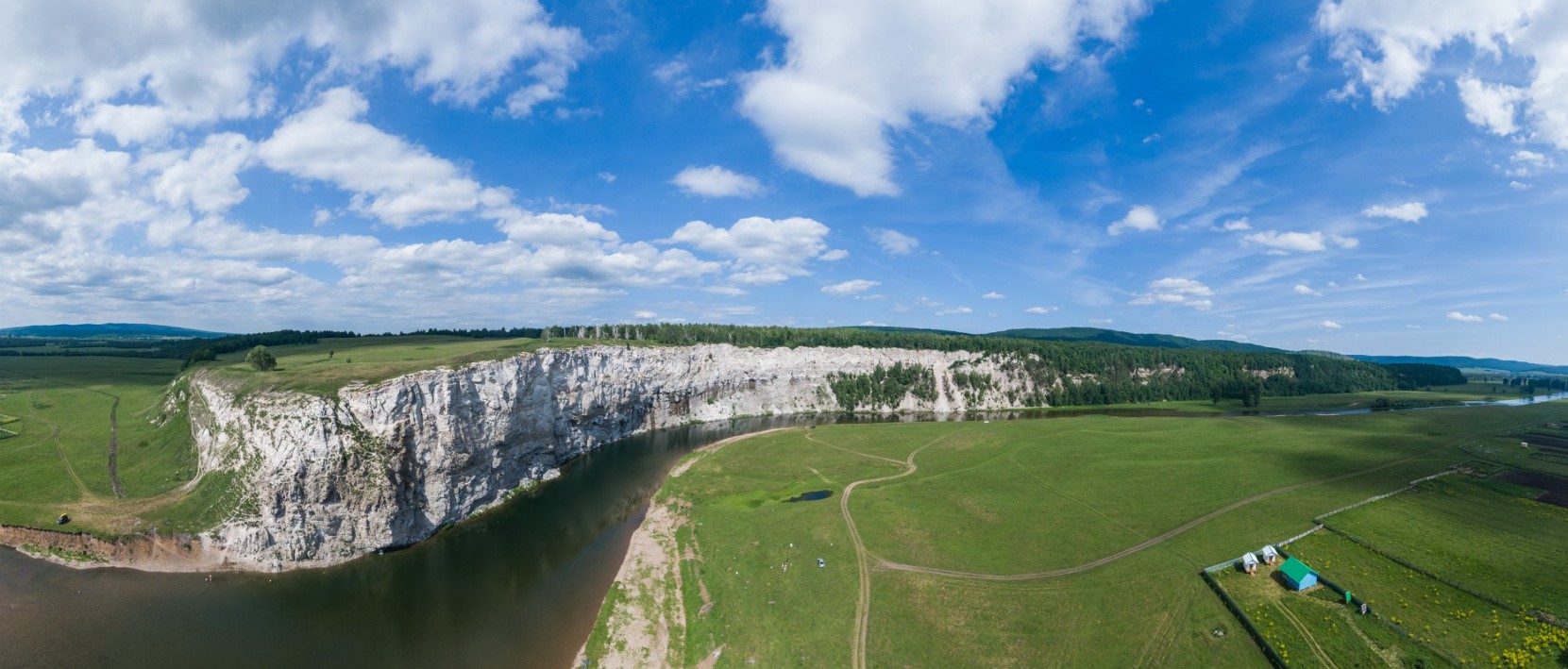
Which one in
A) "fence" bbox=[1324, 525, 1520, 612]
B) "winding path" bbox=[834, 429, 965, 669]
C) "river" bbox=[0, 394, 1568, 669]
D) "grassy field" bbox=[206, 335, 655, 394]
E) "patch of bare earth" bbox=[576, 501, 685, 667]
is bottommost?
"river" bbox=[0, 394, 1568, 669]

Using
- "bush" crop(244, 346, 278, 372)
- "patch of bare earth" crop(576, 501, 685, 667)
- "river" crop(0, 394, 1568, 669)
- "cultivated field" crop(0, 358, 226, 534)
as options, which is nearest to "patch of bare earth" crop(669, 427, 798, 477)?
"river" crop(0, 394, 1568, 669)

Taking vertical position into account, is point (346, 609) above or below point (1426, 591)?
below

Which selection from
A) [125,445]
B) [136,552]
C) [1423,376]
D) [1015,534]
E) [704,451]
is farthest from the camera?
[1423,376]

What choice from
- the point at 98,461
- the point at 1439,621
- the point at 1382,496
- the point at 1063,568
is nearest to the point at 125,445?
the point at 98,461

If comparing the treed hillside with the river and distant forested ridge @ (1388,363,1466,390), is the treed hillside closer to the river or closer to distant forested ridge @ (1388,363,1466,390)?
distant forested ridge @ (1388,363,1466,390)

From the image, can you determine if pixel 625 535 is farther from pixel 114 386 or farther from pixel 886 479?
pixel 114 386

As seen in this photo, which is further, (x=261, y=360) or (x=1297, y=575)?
(x=261, y=360)

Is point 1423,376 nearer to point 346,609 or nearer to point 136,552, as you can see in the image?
point 346,609
